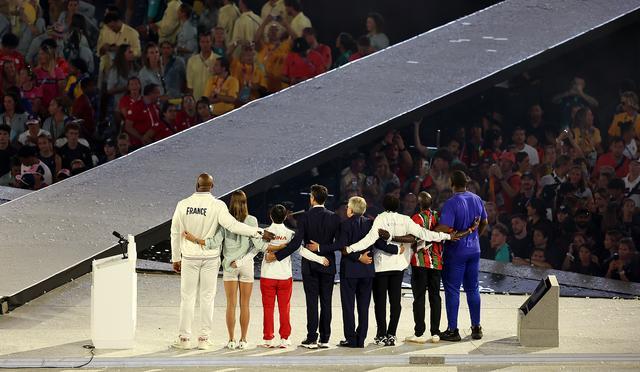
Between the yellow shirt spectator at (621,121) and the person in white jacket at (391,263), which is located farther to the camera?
the yellow shirt spectator at (621,121)

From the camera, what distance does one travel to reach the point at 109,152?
14.4 meters

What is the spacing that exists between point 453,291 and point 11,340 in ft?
10.3

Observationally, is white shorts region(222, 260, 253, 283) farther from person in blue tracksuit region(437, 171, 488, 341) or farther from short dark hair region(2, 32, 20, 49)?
short dark hair region(2, 32, 20, 49)

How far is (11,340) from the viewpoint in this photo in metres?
9.70

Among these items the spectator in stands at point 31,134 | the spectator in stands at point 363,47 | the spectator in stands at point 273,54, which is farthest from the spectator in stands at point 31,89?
the spectator in stands at point 363,47

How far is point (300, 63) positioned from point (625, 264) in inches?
183

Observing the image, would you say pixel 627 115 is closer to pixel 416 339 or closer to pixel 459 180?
pixel 459 180

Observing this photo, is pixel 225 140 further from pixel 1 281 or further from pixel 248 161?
pixel 1 281

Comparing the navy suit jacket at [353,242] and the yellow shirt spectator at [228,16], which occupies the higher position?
the yellow shirt spectator at [228,16]

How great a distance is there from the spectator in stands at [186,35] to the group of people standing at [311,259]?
6.40 meters

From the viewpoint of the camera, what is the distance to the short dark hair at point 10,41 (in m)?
15.6

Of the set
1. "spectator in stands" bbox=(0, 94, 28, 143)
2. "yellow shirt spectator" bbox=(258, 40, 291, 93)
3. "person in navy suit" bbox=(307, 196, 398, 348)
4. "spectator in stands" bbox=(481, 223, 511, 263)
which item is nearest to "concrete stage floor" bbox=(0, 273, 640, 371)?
"person in navy suit" bbox=(307, 196, 398, 348)

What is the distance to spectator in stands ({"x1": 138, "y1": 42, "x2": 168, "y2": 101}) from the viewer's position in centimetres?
1511

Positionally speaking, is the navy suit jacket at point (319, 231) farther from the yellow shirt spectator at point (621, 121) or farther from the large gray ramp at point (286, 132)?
the yellow shirt spectator at point (621, 121)
